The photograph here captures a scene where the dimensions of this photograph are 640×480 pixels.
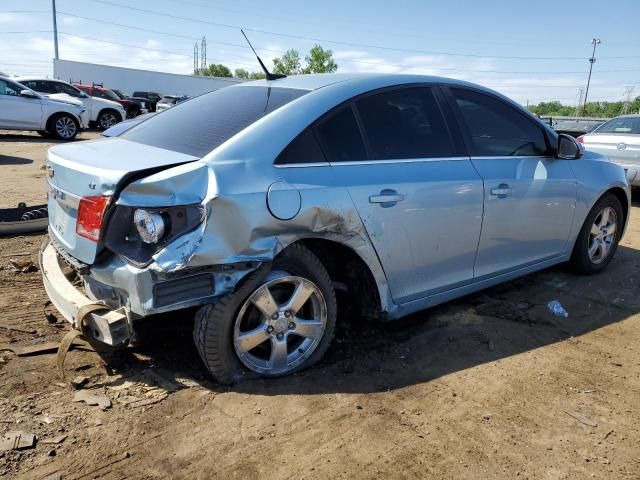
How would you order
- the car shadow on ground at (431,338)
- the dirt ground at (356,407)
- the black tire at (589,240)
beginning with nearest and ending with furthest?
the dirt ground at (356,407) → the car shadow on ground at (431,338) → the black tire at (589,240)

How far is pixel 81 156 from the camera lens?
3.03 m

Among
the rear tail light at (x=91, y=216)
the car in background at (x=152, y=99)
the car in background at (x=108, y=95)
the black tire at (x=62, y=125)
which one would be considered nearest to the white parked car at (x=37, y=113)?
the black tire at (x=62, y=125)

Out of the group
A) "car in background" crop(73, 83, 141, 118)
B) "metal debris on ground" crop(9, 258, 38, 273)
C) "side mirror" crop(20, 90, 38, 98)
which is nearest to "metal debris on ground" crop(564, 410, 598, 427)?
"metal debris on ground" crop(9, 258, 38, 273)

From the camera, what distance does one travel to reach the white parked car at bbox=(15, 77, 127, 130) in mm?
18031

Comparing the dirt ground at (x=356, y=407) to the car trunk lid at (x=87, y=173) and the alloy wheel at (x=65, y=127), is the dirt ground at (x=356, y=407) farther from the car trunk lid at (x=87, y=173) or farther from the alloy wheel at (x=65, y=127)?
the alloy wheel at (x=65, y=127)

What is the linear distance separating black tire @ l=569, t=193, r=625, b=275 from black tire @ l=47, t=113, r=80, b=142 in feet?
48.8

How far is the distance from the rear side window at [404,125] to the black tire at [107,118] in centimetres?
1873

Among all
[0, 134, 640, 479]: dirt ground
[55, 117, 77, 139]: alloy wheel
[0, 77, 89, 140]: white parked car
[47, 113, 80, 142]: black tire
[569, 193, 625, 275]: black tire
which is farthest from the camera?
[55, 117, 77, 139]: alloy wheel

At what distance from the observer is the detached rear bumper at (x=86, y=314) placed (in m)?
2.60

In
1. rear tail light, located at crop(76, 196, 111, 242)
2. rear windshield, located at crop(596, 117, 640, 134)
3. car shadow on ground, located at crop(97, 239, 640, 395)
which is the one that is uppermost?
rear windshield, located at crop(596, 117, 640, 134)

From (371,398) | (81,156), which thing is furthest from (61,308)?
(371,398)

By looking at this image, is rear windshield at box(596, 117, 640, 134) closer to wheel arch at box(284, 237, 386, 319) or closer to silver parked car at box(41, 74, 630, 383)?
silver parked car at box(41, 74, 630, 383)

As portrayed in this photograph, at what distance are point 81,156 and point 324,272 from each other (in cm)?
147

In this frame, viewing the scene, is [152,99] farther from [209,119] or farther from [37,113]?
[209,119]
